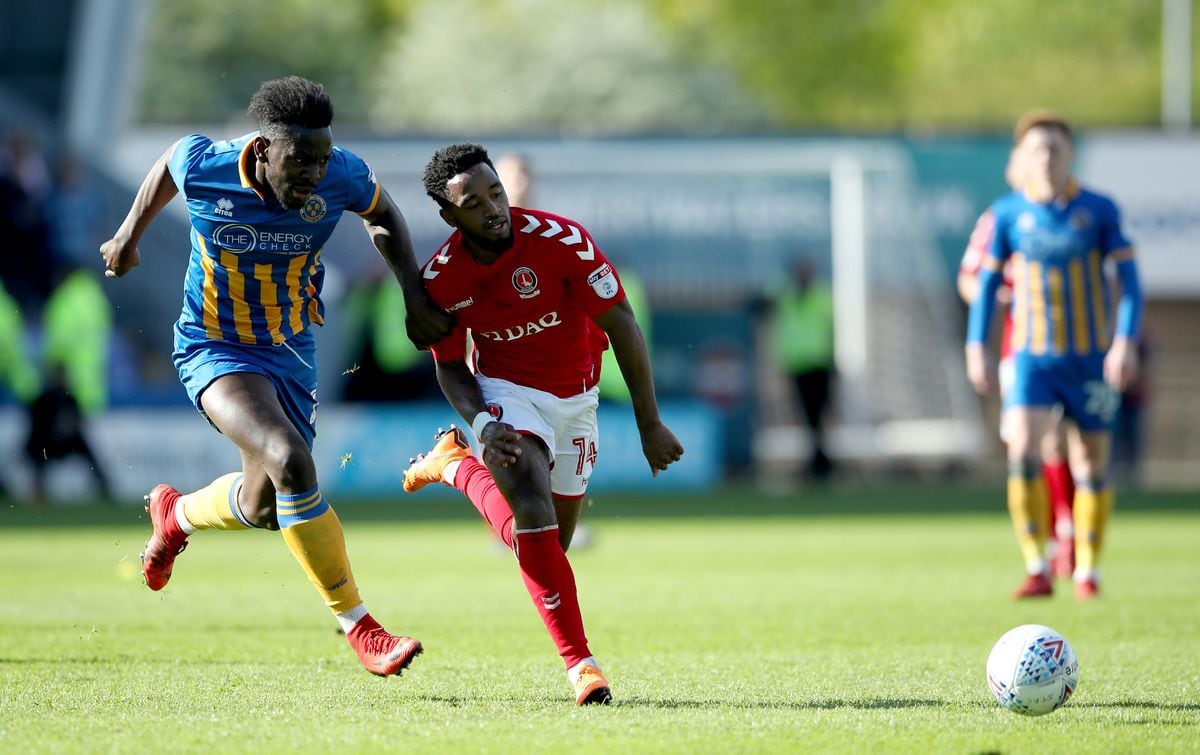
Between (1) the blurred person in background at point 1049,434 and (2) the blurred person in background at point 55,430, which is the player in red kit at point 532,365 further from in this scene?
(2) the blurred person in background at point 55,430

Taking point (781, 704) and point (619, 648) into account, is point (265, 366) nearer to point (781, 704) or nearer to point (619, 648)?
point (619, 648)

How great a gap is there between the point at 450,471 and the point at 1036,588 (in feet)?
13.8

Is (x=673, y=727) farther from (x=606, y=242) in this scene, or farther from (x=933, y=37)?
(x=933, y=37)

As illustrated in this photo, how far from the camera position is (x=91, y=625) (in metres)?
8.47

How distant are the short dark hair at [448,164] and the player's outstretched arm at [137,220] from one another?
44.0 inches

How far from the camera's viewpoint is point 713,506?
60.3ft

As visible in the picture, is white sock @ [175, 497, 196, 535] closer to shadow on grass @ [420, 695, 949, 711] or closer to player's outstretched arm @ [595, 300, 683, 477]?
shadow on grass @ [420, 695, 949, 711]

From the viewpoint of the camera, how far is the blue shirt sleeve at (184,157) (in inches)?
261

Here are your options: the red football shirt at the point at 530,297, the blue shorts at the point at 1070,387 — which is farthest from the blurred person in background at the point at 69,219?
the red football shirt at the point at 530,297

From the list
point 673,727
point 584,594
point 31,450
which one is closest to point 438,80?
point 31,450

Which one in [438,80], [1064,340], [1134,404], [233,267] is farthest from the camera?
[438,80]

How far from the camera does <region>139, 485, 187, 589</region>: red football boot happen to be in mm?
7469

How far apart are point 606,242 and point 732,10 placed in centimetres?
3936

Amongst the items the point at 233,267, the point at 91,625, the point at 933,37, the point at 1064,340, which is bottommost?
the point at 91,625
